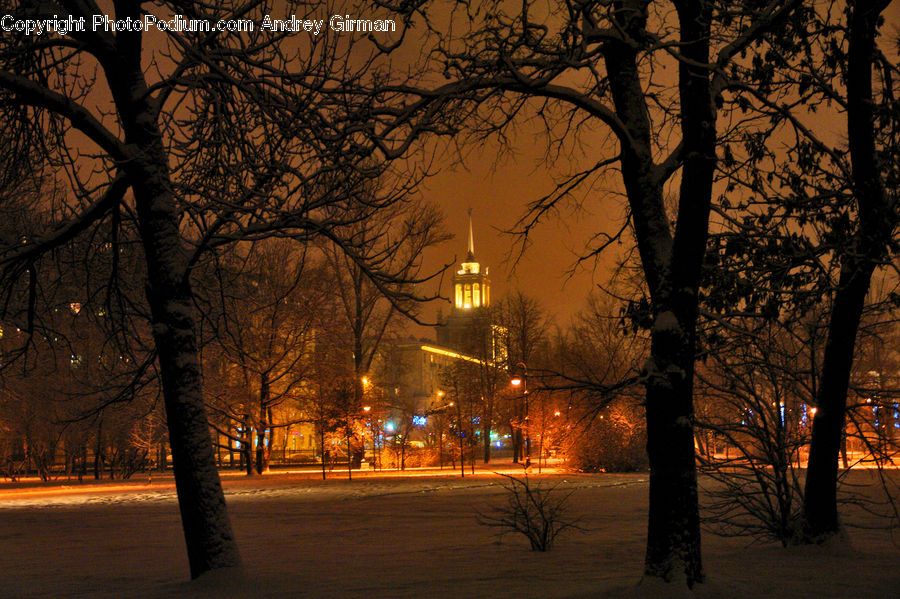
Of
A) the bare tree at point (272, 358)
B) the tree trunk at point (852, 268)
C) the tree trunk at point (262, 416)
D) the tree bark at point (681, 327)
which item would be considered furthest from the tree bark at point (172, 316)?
the tree trunk at point (262, 416)

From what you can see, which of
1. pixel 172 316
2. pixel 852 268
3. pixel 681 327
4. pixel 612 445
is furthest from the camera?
pixel 612 445

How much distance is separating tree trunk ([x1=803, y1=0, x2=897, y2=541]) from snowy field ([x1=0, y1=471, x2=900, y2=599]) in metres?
0.65

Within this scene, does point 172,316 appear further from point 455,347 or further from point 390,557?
point 455,347

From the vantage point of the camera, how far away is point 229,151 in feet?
32.0

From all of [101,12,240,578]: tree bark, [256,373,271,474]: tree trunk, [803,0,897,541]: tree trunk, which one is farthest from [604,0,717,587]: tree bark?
[256,373,271,474]: tree trunk

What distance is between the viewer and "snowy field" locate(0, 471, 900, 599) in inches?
335

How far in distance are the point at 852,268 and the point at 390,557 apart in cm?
723

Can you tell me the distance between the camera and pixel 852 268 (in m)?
9.53

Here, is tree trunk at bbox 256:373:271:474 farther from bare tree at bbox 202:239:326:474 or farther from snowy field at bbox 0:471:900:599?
snowy field at bbox 0:471:900:599

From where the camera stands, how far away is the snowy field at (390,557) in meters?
8.51

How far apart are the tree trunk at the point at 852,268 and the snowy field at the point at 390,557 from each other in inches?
25.5

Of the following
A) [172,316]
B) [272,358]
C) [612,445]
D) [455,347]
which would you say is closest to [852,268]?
[172,316]

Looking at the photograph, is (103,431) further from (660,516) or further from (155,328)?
(660,516)

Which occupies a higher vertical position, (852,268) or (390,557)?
(852,268)
